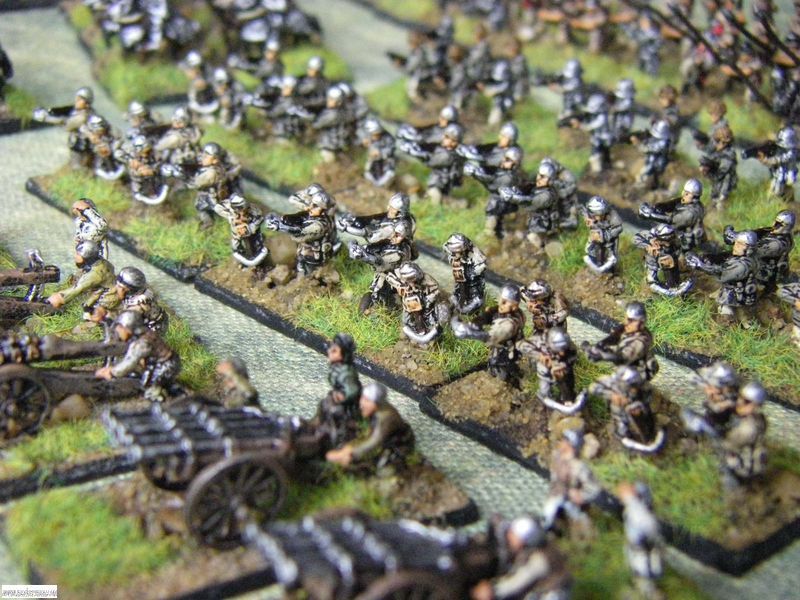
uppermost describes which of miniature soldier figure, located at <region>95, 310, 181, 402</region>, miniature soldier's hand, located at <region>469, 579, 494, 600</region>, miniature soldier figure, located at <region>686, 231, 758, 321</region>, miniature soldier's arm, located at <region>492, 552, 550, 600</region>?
miniature soldier figure, located at <region>686, 231, 758, 321</region>

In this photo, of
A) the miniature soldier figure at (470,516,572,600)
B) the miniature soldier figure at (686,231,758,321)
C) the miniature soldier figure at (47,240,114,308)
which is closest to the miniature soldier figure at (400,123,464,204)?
the miniature soldier figure at (686,231,758,321)

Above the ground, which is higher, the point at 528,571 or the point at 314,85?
the point at 528,571

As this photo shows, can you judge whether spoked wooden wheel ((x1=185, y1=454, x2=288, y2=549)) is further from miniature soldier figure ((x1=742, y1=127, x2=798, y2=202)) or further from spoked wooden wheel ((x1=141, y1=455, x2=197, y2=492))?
miniature soldier figure ((x1=742, y1=127, x2=798, y2=202))

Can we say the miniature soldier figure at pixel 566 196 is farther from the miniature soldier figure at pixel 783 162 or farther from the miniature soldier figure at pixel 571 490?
the miniature soldier figure at pixel 571 490

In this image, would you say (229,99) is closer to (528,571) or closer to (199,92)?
(199,92)

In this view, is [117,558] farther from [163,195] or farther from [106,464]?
[163,195]

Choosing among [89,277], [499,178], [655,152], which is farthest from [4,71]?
[655,152]
